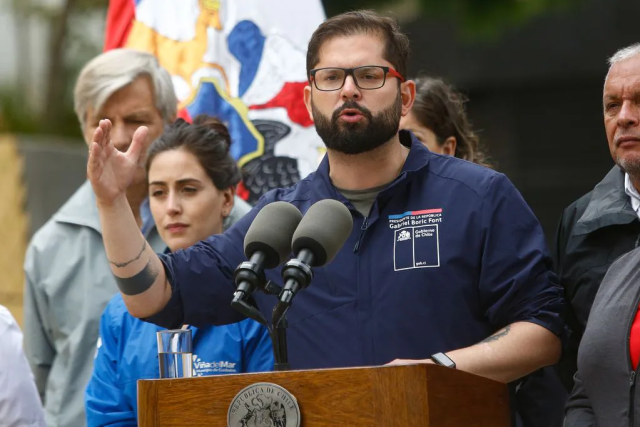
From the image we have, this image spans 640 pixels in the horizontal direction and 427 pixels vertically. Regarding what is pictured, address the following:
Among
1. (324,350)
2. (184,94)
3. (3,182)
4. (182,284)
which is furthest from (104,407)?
(3,182)

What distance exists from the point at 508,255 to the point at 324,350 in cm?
60

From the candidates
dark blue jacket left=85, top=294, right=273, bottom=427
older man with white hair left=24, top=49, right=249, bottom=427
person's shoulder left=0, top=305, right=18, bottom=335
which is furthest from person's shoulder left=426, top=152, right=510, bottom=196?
person's shoulder left=0, top=305, right=18, bottom=335

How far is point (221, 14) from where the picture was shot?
5.36 m

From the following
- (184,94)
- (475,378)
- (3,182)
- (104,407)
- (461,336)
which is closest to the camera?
(475,378)

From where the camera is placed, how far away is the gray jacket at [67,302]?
452 centimetres

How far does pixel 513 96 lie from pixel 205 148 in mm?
6498

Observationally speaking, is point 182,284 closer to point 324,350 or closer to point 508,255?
point 324,350

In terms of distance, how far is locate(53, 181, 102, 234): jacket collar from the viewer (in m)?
4.77

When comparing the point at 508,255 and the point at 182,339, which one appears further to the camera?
the point at 508,255

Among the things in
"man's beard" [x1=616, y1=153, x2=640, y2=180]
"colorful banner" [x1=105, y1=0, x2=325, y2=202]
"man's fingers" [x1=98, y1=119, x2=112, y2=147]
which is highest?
"colorful banner" [x1=105, y1=0, x2=325, y2=202]

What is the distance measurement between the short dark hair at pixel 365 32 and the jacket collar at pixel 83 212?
1.60 metres

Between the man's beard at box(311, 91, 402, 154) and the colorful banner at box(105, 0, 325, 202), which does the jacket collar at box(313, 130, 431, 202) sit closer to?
the man's beard at box(311, 91, 402, 154)

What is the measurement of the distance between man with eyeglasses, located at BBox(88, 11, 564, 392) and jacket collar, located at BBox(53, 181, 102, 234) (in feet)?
4.47

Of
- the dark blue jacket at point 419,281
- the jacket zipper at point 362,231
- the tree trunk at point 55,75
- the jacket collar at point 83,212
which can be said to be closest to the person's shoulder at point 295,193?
the dark blue jacket at point 419,281
